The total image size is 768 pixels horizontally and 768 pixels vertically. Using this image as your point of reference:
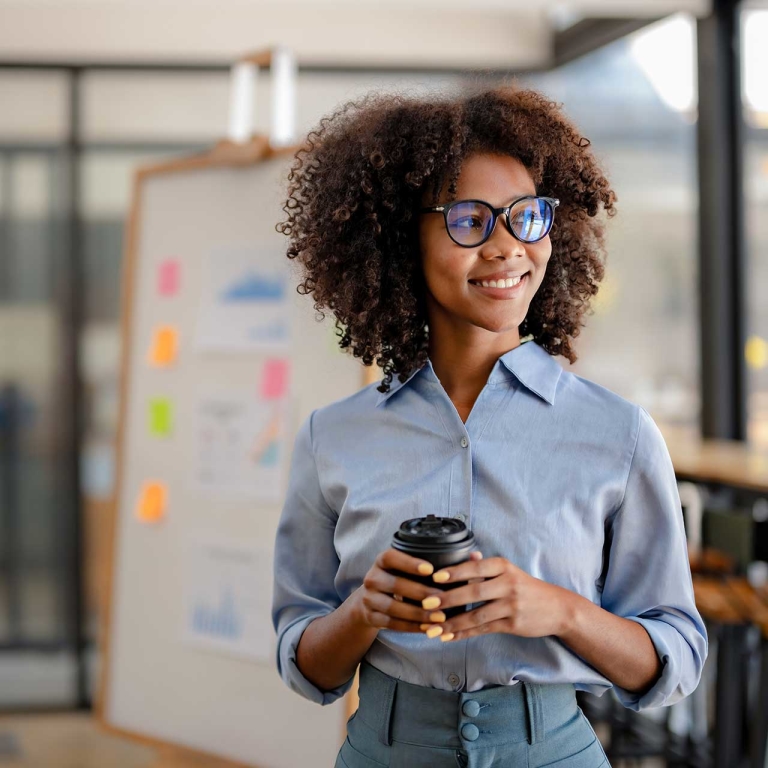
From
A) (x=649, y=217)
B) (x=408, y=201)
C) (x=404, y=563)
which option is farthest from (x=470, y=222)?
(x=649, y=217)

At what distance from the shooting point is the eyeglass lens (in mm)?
1045

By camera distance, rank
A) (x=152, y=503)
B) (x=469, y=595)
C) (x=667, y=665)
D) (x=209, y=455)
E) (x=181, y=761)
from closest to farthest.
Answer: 1. (x=469, y=595)
2. (x=667, y=665)
3. (x=209, y=455)
4. (x=152, y=503)
5. (x=181, y=761)

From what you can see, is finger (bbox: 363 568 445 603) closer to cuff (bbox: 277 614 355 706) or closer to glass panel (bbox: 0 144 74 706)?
cuff (bbox: 277 614 355 706)

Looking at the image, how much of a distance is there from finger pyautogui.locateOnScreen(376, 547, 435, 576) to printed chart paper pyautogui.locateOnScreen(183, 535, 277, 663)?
1554mm

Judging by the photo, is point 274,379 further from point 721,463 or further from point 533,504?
point 533,504

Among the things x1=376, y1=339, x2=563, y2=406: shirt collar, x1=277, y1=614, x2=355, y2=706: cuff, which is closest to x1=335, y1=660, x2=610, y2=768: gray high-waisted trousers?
x1=277, y1=614, x2=355, y2=706: cuff

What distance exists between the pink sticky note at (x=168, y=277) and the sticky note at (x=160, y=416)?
1.03 ft

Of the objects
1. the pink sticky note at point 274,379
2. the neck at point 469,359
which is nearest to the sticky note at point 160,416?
the pink sticky note at point 274,379

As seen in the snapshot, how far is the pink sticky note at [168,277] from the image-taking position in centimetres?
266

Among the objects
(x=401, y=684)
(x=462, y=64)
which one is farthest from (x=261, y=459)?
(x=462, y=64)

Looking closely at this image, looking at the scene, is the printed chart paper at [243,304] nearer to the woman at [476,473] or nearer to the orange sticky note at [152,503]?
the orange sticky note at [152,503]

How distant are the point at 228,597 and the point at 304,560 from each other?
4.46 feet

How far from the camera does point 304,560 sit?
119 centimetres

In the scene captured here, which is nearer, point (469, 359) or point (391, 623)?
point (391, 623)
